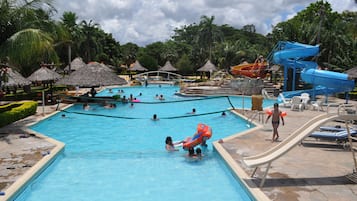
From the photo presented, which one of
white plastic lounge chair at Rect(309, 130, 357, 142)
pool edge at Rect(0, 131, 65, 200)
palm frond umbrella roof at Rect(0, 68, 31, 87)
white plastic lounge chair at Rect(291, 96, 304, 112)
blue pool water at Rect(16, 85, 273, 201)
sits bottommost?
blue pool water at Rect(16, 85, 273, 201)

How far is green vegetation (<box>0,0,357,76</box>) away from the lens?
14.8 metres

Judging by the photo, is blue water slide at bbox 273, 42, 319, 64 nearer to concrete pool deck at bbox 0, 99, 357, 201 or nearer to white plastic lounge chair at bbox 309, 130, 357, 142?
concrete pool deck at bbox 0, 99, 357, 201

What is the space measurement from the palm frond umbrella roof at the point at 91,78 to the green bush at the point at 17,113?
225 inches

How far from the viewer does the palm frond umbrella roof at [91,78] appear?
24109 millimetres

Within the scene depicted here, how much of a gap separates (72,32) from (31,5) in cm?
3460

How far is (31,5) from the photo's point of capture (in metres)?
15.6

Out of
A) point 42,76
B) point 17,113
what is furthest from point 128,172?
point 42,76

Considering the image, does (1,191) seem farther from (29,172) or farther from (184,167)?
(184,167)

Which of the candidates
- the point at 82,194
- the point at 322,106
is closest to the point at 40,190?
the point at 82,194

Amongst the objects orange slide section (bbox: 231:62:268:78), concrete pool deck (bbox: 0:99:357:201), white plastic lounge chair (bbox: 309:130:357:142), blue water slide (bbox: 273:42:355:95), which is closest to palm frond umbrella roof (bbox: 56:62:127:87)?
concrete pool deck (bbox: 0:99:357:201)

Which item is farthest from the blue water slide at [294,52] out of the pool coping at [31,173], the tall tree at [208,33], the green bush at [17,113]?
the tall tree at [208,33]

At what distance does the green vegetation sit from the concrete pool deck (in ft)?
13.1

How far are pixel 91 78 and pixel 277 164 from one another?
709 inches

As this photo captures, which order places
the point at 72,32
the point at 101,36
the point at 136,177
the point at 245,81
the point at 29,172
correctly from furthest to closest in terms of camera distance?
the point at 101,36, the point at 72,32, the point at 245,81, the point at 136,177, the point at 29,172
